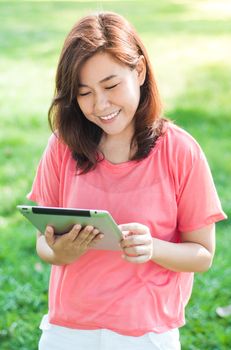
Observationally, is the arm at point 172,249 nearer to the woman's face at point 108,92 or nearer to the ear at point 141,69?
the woman's face at point 108,92

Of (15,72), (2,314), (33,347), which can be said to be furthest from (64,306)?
(15,72)

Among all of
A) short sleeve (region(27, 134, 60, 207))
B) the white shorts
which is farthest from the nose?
the white shorts

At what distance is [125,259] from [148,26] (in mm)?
9078

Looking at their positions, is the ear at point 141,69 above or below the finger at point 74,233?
above

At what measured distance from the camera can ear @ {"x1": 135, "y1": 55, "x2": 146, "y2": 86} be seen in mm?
2252

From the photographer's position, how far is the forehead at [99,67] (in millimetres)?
2154

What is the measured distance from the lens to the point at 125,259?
213 cm

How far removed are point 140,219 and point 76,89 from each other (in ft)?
1.38

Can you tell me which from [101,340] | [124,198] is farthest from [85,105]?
[101,340]

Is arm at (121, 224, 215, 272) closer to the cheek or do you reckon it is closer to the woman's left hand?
the woman's left hand

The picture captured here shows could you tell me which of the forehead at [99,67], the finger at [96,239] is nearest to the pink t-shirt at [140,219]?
the finger at [96,239]

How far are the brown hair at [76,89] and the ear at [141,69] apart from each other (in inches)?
0.5

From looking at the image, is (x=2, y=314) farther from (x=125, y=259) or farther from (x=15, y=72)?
(x=15, y=72)

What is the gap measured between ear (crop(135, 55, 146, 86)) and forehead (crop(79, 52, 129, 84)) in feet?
0.35
